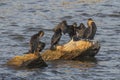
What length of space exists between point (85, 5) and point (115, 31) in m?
7.81

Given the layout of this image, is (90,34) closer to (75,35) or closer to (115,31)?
(75,35)

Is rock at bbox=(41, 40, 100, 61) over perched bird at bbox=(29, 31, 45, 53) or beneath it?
beneath

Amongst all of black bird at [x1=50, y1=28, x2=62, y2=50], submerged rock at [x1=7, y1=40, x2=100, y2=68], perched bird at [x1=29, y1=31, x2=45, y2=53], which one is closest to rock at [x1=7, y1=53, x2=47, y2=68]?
perched bird at [x1=29, y1=31, x2=45, y2=53]

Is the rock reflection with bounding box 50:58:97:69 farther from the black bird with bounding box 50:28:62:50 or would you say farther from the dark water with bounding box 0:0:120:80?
the black bird with bounding box 50:28:62:50

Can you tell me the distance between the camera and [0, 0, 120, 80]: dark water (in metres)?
21.7

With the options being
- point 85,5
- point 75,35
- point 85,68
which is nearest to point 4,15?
point 85,5

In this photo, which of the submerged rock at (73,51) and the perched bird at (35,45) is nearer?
the perched bird at (35,45)

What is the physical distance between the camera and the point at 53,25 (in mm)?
32562

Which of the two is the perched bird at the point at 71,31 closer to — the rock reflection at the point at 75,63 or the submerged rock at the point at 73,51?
the submerged rock at the point at 73,51

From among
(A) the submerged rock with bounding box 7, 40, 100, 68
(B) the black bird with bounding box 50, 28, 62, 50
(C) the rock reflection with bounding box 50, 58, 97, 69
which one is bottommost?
(C) the rock reflection with bounding box 50, 58, 97, 69

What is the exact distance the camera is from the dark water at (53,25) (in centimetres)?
2173

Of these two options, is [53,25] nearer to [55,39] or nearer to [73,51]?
[55,39]

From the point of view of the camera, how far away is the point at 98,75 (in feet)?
71.2

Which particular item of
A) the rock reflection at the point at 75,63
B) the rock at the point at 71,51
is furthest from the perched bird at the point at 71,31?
the rock reflection at the point at 75,63
